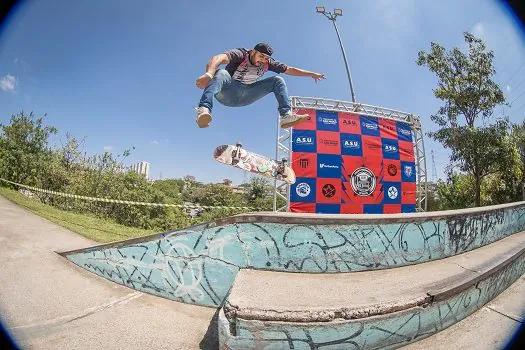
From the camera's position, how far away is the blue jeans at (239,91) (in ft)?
10.3

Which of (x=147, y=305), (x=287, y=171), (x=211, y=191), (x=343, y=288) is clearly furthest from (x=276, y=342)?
(x=211, y=191)

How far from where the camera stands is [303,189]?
7.65 metres

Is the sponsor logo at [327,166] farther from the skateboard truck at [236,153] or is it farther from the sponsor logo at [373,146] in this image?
the skateboard truck at [236,153]

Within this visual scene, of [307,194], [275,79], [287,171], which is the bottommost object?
[307,194]

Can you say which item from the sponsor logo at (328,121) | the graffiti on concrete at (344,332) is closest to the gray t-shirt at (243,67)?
the graffiti on concrete at (344,332)

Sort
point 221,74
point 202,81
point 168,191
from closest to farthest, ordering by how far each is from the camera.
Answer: point 202,81
point 221,74
point 168,191

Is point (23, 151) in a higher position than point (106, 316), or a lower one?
higher

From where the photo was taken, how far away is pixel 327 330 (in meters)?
1.92

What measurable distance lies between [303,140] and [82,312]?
6542mm

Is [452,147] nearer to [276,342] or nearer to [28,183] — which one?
[276,342]

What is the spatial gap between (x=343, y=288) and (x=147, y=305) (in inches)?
87.4

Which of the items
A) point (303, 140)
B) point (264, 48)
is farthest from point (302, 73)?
point (303, 140)

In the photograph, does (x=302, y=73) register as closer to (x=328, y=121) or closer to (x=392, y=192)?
(x=328, y=121)

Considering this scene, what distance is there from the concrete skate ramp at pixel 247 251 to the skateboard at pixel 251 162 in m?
1.72
